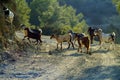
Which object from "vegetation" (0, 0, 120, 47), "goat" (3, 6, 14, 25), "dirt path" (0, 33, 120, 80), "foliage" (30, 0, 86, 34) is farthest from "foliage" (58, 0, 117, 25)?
"dirt path" (0, 33, 120, 80)

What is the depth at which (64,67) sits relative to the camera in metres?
22.1

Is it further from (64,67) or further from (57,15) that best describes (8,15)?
(57,15)

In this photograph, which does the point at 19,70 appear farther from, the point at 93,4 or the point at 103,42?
the point at 93,4

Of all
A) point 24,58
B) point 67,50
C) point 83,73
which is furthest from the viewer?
point 67,50

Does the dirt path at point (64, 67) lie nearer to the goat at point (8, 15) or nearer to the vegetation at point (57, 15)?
the vegetation at point (57, 15)

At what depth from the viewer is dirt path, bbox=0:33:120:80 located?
19875 mm

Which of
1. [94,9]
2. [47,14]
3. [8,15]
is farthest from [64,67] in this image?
[94,9]

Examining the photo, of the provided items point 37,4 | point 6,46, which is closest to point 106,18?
point 37,4

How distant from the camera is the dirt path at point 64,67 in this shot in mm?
19875

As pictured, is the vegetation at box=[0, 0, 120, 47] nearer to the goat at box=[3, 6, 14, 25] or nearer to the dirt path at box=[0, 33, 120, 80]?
the goat at box=[3, 6, 14, 25]

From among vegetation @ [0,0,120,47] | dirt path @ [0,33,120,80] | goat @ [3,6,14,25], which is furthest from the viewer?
vegetation @ [0,0,120,47]

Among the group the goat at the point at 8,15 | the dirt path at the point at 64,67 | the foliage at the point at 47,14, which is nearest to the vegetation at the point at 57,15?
the foliage at the point at 47,14

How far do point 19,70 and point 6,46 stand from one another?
4.48m

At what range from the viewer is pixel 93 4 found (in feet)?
398
